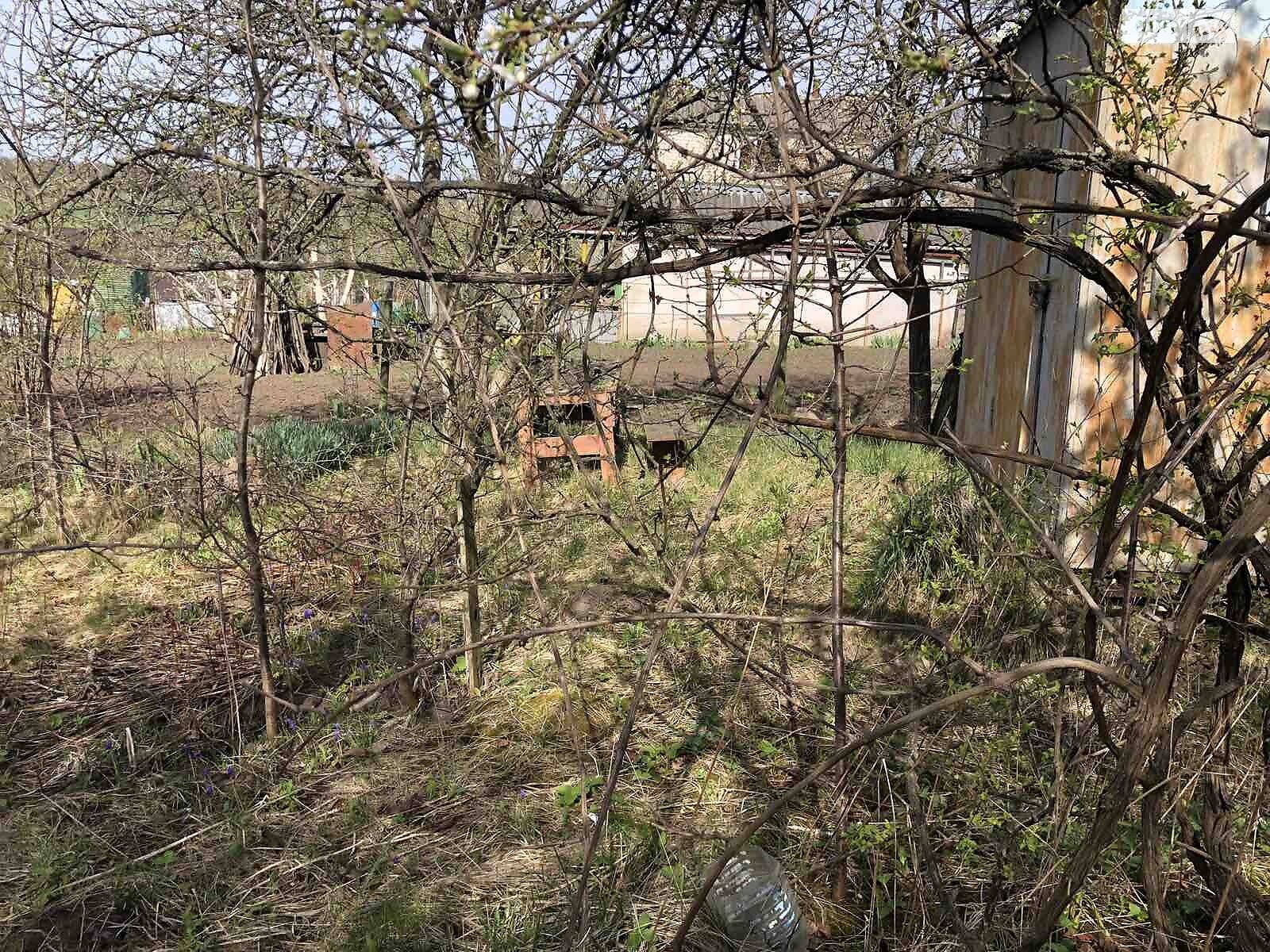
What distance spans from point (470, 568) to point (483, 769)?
75 centimetres

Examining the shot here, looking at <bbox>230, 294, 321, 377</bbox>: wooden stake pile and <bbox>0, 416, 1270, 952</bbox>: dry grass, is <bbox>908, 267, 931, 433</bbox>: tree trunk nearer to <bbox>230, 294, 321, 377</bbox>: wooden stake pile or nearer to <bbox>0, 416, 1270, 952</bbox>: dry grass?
<bbox>0, 416, 1270, 952</bbox>: dry grass

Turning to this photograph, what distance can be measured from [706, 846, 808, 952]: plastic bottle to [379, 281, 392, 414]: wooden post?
2.09m

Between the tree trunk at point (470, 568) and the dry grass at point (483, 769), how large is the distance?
13 cm

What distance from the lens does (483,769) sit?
11.2 feet

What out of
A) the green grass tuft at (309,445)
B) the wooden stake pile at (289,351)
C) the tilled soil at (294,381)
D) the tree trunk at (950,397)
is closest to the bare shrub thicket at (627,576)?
the green grass tuft at (309,445)

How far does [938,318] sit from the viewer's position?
17.8 metres

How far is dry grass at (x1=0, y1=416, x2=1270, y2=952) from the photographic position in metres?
2.59

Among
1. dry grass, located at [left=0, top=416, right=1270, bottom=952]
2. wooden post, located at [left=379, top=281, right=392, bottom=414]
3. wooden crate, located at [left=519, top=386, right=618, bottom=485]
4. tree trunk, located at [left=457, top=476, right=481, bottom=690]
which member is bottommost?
dry grass, located at [left=0, top=416, right=1270, bottom=952]

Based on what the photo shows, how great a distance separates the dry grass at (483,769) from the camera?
102 inches

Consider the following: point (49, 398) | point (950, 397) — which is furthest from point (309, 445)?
point (950, 397)

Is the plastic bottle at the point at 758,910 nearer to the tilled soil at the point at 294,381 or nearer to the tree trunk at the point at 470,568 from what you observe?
the tree trunk at the point at 470,568

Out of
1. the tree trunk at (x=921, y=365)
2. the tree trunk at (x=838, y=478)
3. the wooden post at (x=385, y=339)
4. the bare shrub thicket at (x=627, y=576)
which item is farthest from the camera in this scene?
the tree trunk at (x=921, y=365)

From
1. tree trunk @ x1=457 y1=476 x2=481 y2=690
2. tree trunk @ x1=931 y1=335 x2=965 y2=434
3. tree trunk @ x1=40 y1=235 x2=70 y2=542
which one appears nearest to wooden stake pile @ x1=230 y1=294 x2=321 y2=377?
tree trunk @ x1=40 y1=235 x2=70 y2=542

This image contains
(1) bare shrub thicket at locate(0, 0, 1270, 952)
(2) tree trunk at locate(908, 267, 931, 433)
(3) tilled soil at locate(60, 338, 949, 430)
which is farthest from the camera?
(3) tilled soil at locate(60, 338, 949, 430)
